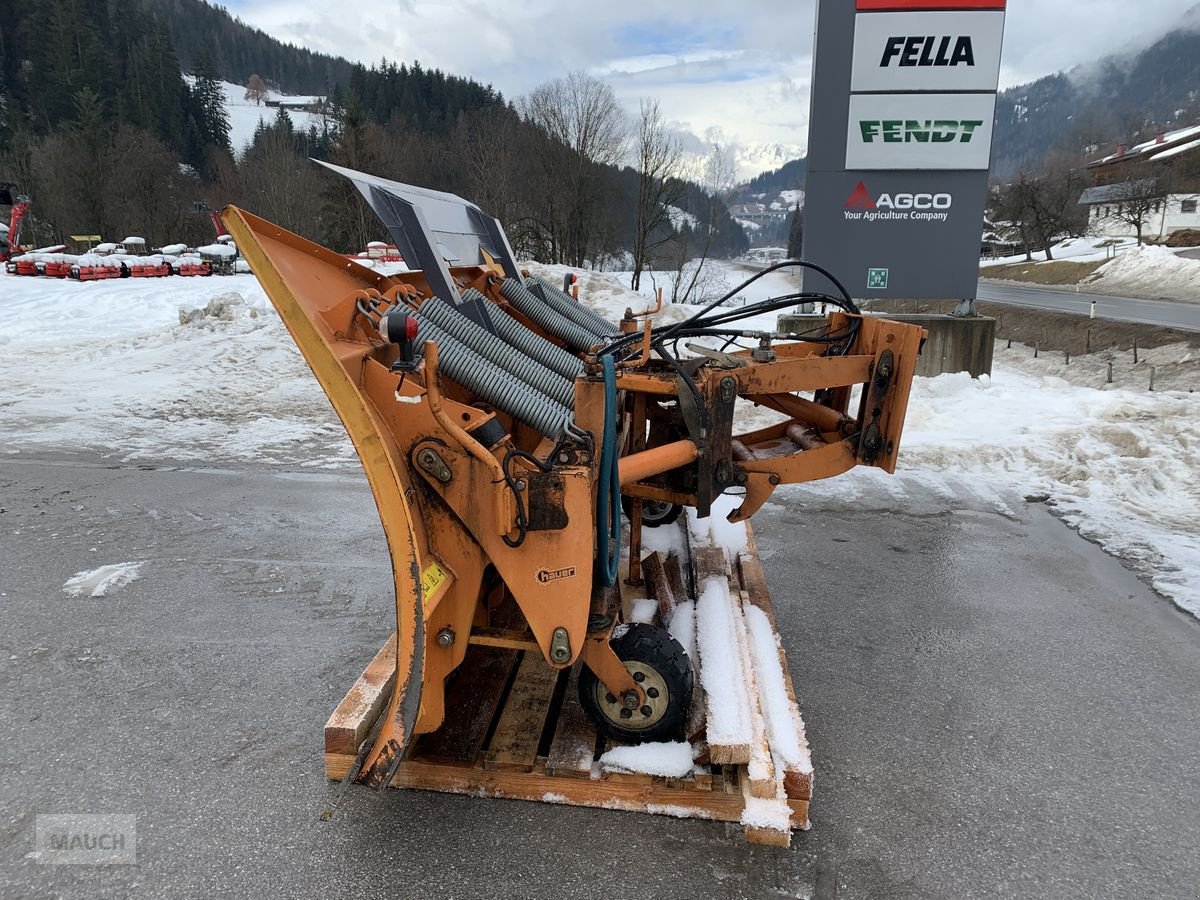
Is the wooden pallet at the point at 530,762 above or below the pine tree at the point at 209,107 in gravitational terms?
below

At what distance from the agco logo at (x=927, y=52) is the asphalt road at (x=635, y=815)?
21.2ft

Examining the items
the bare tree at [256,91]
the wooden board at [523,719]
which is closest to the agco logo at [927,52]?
the wooden board at [523,719]

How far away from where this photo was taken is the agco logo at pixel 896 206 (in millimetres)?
9922

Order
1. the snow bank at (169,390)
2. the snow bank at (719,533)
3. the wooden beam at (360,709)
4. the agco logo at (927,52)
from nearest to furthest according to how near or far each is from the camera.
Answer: the wooden beam at (360,709) < the snow bank at (719,533) < the snow bank at (169,390) < the agco logo at (927,52)

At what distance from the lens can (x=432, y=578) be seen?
2580 mm

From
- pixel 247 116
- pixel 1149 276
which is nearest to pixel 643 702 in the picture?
pixel 1149 276

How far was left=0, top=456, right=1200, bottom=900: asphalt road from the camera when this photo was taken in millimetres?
2582

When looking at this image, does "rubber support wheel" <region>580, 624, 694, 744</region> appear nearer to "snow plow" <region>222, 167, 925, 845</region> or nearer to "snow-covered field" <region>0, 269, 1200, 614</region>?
"snow plow" <region>222, 167, 925, 845</region>

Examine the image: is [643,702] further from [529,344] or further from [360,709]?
[529,344]

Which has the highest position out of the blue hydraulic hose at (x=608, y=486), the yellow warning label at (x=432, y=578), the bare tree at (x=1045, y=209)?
the bare tree at (x=1045, y=209)

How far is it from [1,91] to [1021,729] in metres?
90.7

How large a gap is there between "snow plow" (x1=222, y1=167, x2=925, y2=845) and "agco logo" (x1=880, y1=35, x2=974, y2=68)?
7.23 m

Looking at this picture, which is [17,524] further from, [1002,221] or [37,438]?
[1002,221]

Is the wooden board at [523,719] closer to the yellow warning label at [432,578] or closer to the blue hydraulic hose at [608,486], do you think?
the blue hydraulic hose at [608,486]
